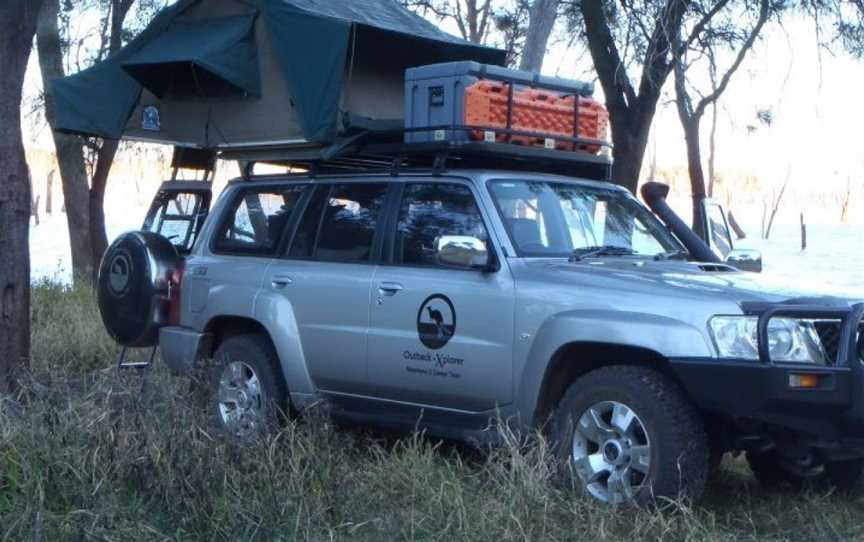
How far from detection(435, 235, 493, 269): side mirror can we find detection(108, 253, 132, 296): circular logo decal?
274cm

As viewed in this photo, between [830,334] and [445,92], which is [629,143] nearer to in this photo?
[445,92]

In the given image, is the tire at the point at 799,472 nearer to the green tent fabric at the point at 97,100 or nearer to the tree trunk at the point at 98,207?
the green tent fabric at the point at 97,100

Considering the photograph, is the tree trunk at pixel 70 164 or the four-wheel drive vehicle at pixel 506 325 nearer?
the four-wheel drive vehicle at pixel 506 325

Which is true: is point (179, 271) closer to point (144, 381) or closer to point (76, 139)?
point (144, 381)

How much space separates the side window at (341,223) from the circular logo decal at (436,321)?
667mm

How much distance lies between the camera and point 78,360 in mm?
10453

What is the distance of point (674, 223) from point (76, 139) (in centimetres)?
1104

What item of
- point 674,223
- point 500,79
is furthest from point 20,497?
point 674,223

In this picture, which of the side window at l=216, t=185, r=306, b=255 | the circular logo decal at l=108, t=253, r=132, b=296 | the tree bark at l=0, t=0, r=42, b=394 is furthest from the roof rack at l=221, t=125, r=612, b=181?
the tree bark at l=0, t=0, r=42, b=394

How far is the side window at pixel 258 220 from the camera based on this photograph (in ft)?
26.0

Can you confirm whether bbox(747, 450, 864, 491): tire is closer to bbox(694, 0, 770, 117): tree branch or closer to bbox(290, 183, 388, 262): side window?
bbox(290, 183, 388, 262): side window

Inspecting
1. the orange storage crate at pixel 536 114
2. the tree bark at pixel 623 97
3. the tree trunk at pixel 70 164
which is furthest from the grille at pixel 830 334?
the tree trunk at pixel 70 164

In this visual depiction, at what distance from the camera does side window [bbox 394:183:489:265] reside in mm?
6906

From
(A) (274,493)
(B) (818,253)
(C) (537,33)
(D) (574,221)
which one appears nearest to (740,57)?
(C) (537,33)
